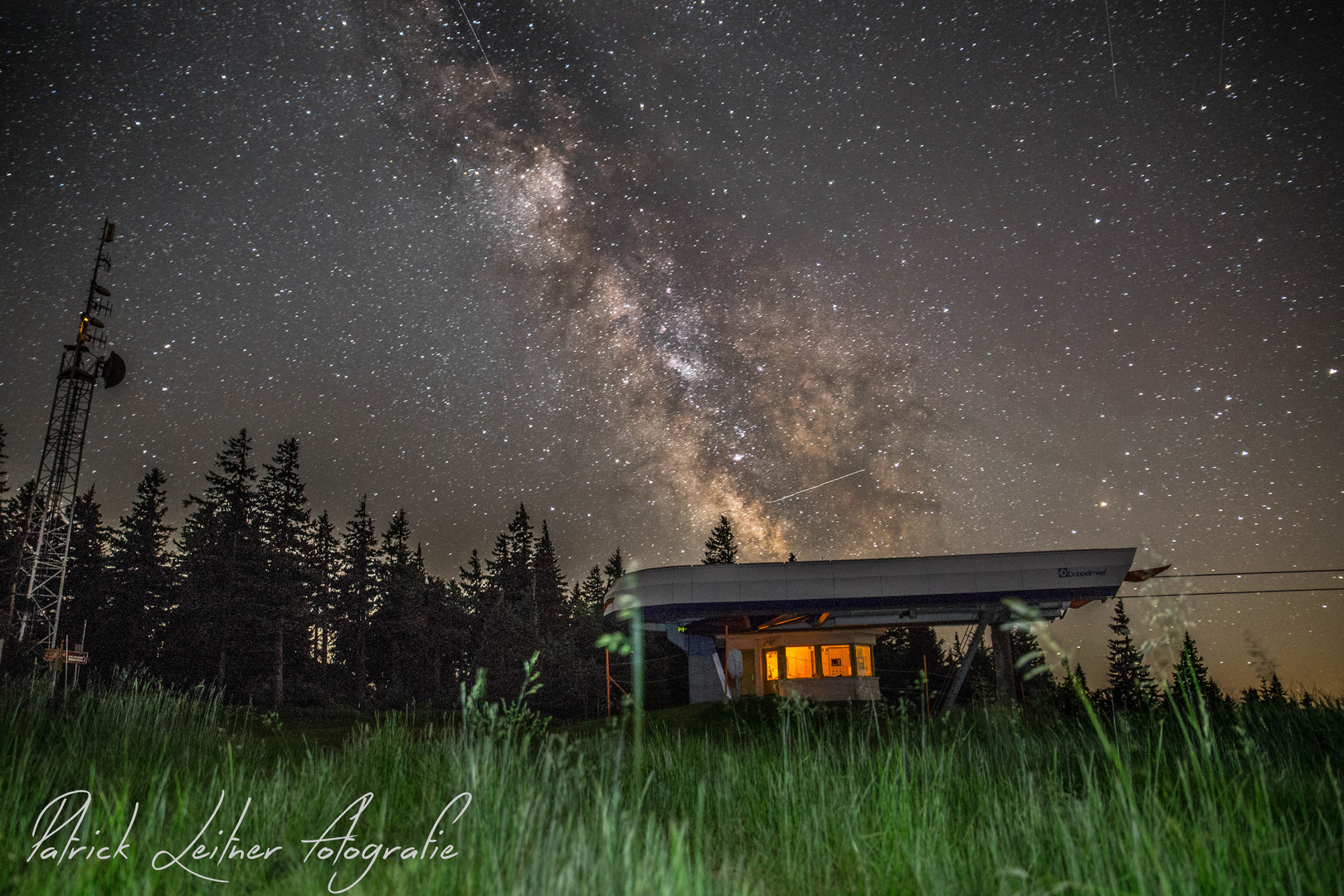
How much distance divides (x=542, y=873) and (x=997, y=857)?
1.71 metres

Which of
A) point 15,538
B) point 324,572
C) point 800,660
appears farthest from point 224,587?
point 800,660

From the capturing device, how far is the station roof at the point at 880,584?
1705 centimetres

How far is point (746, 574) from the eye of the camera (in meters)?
18.2

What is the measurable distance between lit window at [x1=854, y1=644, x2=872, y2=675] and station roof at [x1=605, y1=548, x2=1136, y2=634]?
229 inches

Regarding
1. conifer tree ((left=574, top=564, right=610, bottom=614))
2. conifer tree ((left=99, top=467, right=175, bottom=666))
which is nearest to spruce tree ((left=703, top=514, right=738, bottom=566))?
conifer tree ((left=574, top=564, right=610, bottom=614))

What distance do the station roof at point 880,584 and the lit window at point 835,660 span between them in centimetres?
605

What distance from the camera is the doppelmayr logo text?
55.4 ft

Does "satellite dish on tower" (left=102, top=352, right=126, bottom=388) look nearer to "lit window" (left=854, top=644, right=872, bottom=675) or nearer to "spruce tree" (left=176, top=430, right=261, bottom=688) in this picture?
"spruce tree" (left=176, top=430, right=261, bottom=688)

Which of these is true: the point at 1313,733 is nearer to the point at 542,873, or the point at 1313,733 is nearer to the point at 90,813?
the point at 542,873

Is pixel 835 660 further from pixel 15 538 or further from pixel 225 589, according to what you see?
pixel 15 538

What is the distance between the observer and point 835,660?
24625 mm

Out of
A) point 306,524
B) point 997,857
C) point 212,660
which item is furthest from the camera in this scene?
point 306,524

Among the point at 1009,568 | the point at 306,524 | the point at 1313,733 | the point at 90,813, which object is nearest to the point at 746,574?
the point at 1009,568

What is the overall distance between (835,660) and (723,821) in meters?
22.2
